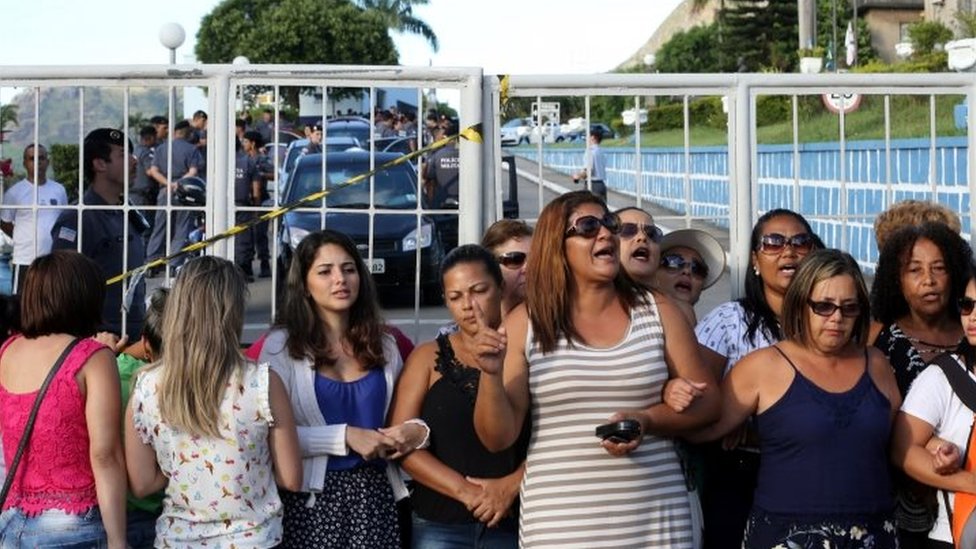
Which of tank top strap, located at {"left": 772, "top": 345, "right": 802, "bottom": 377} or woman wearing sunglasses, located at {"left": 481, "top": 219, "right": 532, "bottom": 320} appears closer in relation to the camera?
tank top strap, located at {"left": 772, "top": 345, "right": 802, "bottom": 377}

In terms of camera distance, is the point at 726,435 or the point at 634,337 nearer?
the point at 634,337

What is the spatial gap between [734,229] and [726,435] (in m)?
1.66

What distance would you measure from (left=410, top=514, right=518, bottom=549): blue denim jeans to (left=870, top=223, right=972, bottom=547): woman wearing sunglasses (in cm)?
145

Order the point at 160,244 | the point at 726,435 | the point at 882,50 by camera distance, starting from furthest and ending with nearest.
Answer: the point at 882,50 < the point at 160,244 < the point at 726,435

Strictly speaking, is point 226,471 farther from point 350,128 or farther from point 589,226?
point 350,128

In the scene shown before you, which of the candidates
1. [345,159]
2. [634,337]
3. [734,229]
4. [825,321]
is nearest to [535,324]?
[634,337]

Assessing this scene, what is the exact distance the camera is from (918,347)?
498cm

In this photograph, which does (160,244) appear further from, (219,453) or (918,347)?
(918,347)

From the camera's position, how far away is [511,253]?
5.27 meters

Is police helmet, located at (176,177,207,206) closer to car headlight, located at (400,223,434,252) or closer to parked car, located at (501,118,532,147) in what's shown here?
car headlight, located at (400,223,434,252)

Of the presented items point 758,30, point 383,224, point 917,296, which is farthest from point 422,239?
point 758,30

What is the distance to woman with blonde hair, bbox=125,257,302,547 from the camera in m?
4.39

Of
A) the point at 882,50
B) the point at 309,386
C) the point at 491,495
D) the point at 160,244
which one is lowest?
the point at 491,495

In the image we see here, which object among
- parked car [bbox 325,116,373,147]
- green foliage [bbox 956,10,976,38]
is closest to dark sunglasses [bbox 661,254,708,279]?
parked car [bbox 325,116,373,147]
